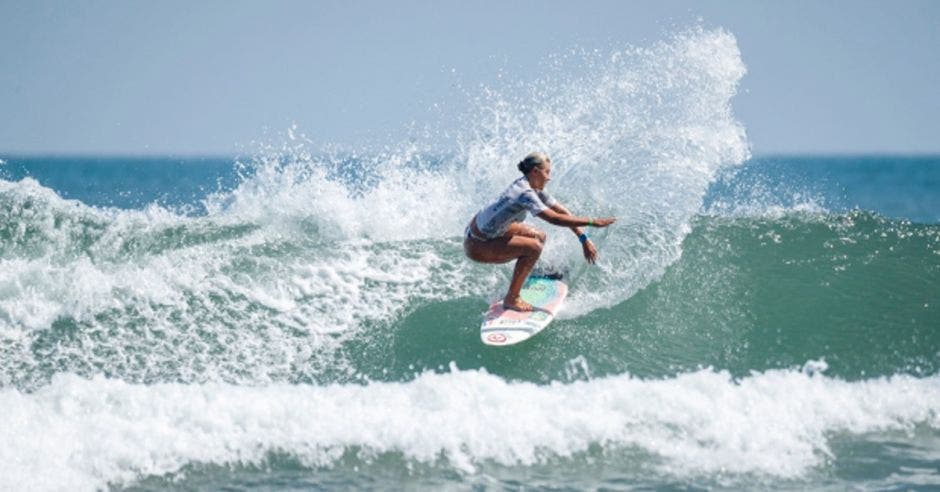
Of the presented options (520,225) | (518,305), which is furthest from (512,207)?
(518,305)

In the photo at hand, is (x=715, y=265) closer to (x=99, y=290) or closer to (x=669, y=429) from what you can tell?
(x=669, y=429)

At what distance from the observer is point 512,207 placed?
304 inches

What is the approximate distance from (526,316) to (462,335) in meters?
0.57

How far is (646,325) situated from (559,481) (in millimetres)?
2765

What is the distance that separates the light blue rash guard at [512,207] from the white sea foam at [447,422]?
134 centimetres

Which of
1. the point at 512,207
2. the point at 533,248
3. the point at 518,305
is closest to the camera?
the point at 512,207

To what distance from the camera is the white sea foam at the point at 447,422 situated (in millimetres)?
6129

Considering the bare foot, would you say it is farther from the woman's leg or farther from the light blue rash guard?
the light blue rash guard

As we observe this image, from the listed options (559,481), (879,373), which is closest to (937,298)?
(879,373)

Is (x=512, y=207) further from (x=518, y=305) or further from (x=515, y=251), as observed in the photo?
(x=518, y=305)

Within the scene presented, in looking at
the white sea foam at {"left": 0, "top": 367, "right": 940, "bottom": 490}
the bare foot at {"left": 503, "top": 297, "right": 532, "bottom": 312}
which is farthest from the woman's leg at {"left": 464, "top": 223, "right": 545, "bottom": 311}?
the white sea foam at {"left": 0, "top": 367, "right": 940, "bottom": 490}

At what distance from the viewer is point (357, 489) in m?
5.84

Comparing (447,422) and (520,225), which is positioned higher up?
(520,225)

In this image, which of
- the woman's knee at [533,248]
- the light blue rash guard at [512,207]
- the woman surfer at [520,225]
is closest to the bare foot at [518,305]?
the woman surfer at [520,225]
